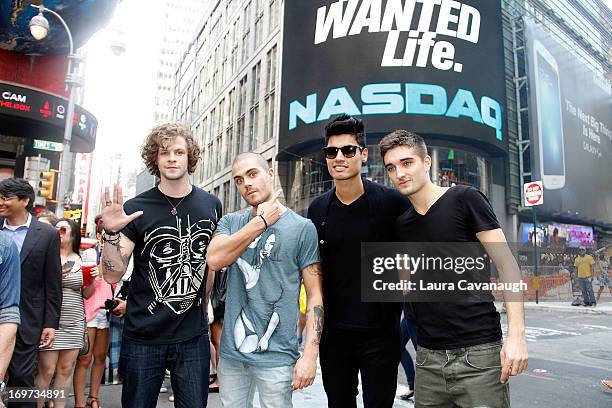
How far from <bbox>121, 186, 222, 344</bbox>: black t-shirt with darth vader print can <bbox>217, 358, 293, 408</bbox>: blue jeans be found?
423mm

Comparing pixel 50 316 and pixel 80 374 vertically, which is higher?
pixel 50 316

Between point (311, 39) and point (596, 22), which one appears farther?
point (596, 22)

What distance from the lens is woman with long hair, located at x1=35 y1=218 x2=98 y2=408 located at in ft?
13.3

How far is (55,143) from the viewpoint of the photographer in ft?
55.7

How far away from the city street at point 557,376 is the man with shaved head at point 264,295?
2.48m

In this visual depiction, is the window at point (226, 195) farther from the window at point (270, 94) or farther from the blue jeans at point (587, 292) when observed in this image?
the blue jeans at point (587, 292)

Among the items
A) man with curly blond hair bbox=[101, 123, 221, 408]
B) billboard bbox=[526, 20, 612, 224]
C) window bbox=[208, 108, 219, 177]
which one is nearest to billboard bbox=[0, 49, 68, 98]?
man with curly blond hair bbox=[101, 123, 221, 408]

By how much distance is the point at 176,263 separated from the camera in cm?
288

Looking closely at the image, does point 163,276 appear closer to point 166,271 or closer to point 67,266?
point 166,271

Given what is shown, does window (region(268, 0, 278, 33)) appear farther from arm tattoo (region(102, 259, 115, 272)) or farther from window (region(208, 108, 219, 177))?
arm tattoo (region(102, 259, 115, 272))

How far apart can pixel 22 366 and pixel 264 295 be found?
241 centimetres

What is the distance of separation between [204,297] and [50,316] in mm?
1708

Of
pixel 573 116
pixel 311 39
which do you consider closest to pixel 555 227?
pixel 573 116

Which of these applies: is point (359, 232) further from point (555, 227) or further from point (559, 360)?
point (555, 227)
